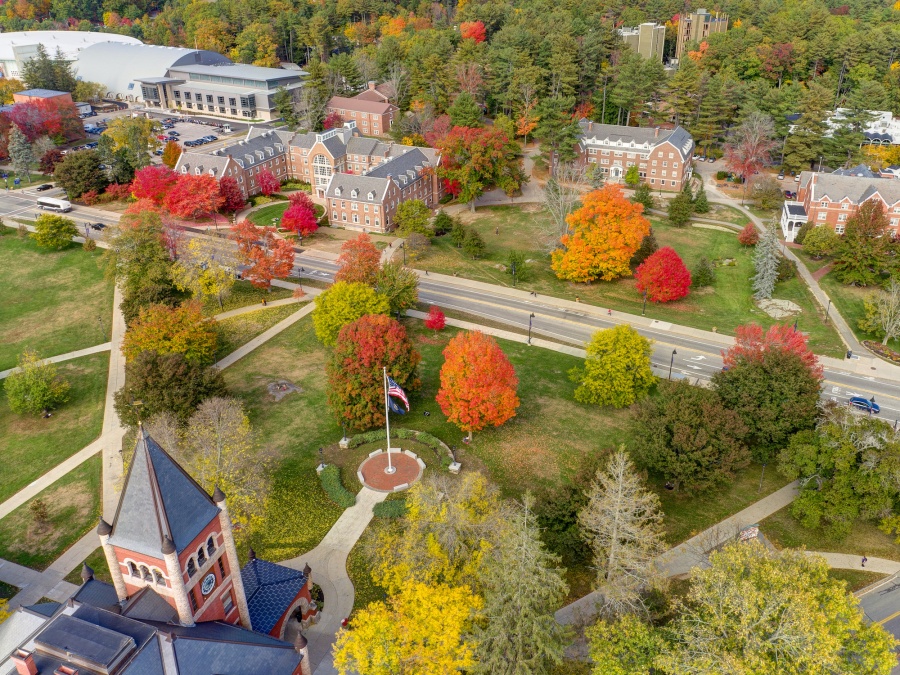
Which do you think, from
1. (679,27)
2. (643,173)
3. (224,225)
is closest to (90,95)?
(224,225)

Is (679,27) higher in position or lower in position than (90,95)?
higher

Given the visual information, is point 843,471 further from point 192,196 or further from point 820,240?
point 192,196

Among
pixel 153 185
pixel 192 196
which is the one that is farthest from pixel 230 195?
pixel 153 185

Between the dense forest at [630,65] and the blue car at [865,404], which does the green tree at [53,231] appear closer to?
the dense forest at [630,65]

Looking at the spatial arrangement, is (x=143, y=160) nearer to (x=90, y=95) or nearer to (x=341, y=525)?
(x=90, y=95)

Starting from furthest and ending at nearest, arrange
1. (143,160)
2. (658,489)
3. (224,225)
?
(143,160) → (224,225) → (658,489)

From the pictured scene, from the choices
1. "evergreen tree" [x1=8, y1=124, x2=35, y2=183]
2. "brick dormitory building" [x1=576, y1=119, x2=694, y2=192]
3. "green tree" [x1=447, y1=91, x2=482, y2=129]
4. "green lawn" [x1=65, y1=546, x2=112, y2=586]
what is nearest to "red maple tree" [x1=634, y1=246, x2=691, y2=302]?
"brick dormitory building" [x1=576, y1=119, x2=694, y2=192]

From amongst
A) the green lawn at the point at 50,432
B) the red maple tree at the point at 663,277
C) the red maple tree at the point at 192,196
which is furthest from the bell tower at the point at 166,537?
the red maple tree at the point at 192,196

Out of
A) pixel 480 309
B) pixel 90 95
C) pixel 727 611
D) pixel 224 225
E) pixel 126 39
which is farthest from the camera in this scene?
pixel 126 39
